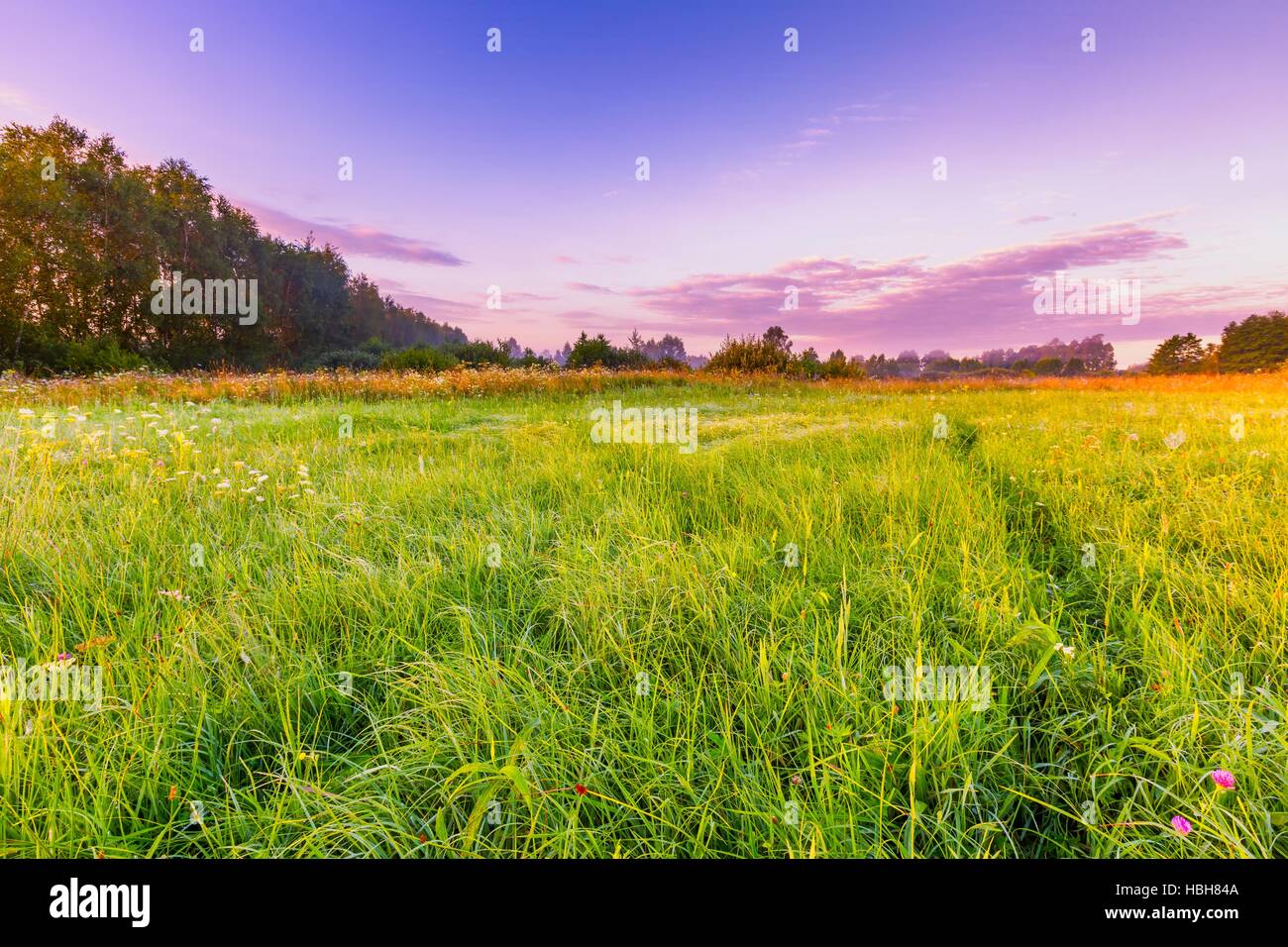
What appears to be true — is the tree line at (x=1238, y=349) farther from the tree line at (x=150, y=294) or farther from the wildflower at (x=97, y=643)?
the wildflower at (x=97, y=643)

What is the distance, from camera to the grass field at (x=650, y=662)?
139 cm

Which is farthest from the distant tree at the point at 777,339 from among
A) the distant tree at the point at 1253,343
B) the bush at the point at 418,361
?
the distant tree at the point at 1253,343

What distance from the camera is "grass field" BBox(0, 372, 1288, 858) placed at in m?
1.39

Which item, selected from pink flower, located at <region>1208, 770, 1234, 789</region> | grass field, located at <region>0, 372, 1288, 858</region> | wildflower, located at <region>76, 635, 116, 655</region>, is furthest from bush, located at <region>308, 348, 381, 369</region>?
pink flower, located at <region>1208, 770, 1234, 789</region>

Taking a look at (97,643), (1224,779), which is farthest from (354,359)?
(1224,779)

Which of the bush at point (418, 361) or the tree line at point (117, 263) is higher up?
the tree line at point (117, 263)

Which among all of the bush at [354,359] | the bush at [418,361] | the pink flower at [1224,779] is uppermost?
the bush at [354,359]

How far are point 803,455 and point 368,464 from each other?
166 inches

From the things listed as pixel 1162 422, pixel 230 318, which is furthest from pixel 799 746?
pixel 230 318

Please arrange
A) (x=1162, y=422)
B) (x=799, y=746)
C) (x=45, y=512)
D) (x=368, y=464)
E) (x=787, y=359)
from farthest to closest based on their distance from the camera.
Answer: (x=787, y=359), (x=1162, y=422), (x=368, y=464), (x=45, y=512), (x=799, y=746)
